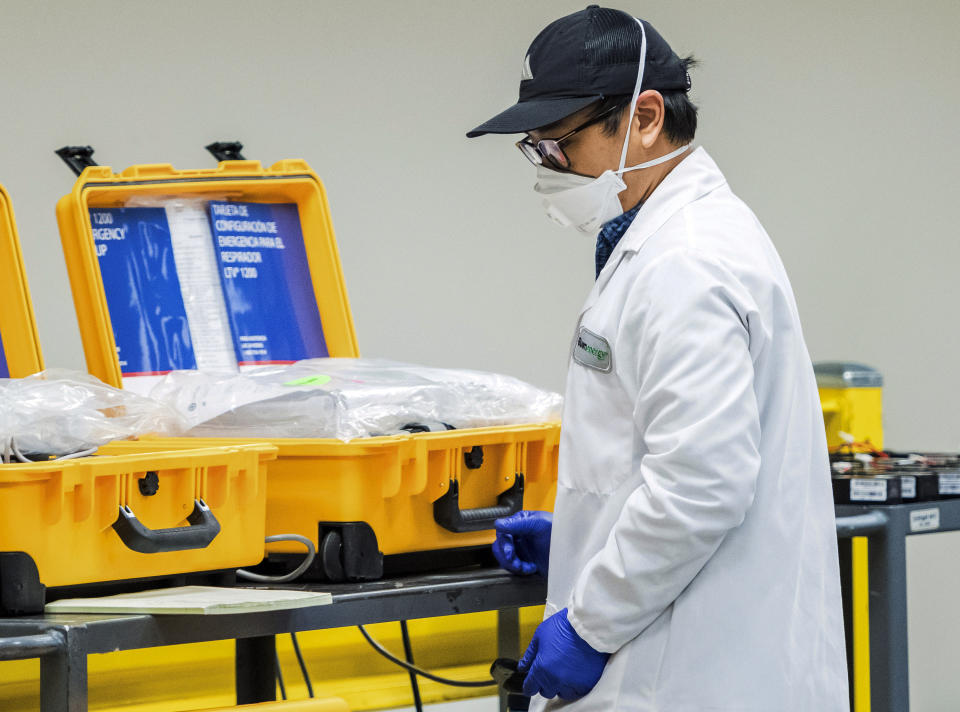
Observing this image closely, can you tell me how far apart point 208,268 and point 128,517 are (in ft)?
2.50

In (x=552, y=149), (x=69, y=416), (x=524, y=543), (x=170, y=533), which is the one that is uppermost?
(x=552, y=149)

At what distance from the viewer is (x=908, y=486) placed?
6.83 feet

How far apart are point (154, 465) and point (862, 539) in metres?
1.77

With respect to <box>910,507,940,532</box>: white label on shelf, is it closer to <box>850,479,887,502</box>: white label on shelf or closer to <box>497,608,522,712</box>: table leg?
<box>850,479,887,502</box>: white label on shelf

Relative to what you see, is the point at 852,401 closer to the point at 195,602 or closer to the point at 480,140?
the point at 480,140

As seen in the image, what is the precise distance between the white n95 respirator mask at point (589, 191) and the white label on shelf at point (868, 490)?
0.97m

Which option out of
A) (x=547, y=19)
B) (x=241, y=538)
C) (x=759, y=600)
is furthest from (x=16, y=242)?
(x=547, y=19)

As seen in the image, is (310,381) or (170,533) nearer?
(170,533)

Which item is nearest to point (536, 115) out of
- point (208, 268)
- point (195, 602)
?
point (195, 602)

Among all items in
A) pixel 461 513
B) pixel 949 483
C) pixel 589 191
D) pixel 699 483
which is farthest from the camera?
pixel 949 483

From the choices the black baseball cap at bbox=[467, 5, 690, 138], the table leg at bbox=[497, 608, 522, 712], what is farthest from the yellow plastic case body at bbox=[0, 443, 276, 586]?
the table leg at bbox=[497, 608, 522, 712]

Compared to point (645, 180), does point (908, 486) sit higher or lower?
lower

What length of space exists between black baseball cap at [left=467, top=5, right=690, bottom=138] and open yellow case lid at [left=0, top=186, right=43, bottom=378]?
835 mm

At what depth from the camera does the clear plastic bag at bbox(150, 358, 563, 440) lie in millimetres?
1464
